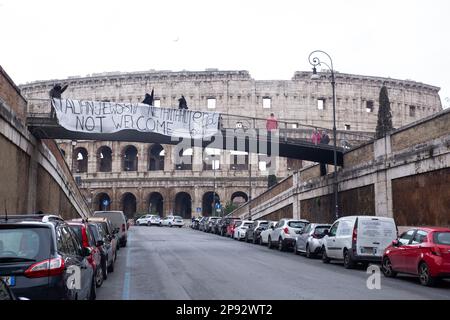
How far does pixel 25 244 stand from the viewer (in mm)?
7785

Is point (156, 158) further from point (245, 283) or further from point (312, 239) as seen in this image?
point (245, 283)

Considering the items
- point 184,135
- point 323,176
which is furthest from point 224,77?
point 184,135

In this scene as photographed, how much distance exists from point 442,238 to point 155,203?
72.6 meters

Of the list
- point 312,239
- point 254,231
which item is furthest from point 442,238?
point 254,231

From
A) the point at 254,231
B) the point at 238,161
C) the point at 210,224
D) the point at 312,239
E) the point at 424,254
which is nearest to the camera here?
the point at 424,254

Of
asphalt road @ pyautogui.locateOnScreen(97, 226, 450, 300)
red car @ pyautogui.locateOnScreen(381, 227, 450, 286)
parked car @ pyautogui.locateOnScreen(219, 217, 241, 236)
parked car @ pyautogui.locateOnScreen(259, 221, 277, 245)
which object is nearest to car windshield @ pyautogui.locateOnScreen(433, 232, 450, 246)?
red car @ pyautogui.locateOnScreen(381, 227, 450, 286)

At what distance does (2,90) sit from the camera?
21406mm

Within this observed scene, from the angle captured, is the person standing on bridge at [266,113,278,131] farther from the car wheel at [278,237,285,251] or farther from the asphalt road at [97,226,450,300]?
the asphalt road at [97,226,450,300]

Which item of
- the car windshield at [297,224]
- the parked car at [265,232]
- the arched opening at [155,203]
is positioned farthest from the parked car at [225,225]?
the arched opening at [155,203]

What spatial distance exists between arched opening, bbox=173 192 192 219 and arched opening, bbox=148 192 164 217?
8.74 feet

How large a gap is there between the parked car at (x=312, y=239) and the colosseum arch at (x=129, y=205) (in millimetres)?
59869

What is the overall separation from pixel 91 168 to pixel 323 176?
168 feet

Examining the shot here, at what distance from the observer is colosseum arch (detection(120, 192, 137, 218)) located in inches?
3295

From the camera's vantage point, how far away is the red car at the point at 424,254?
13969mm
